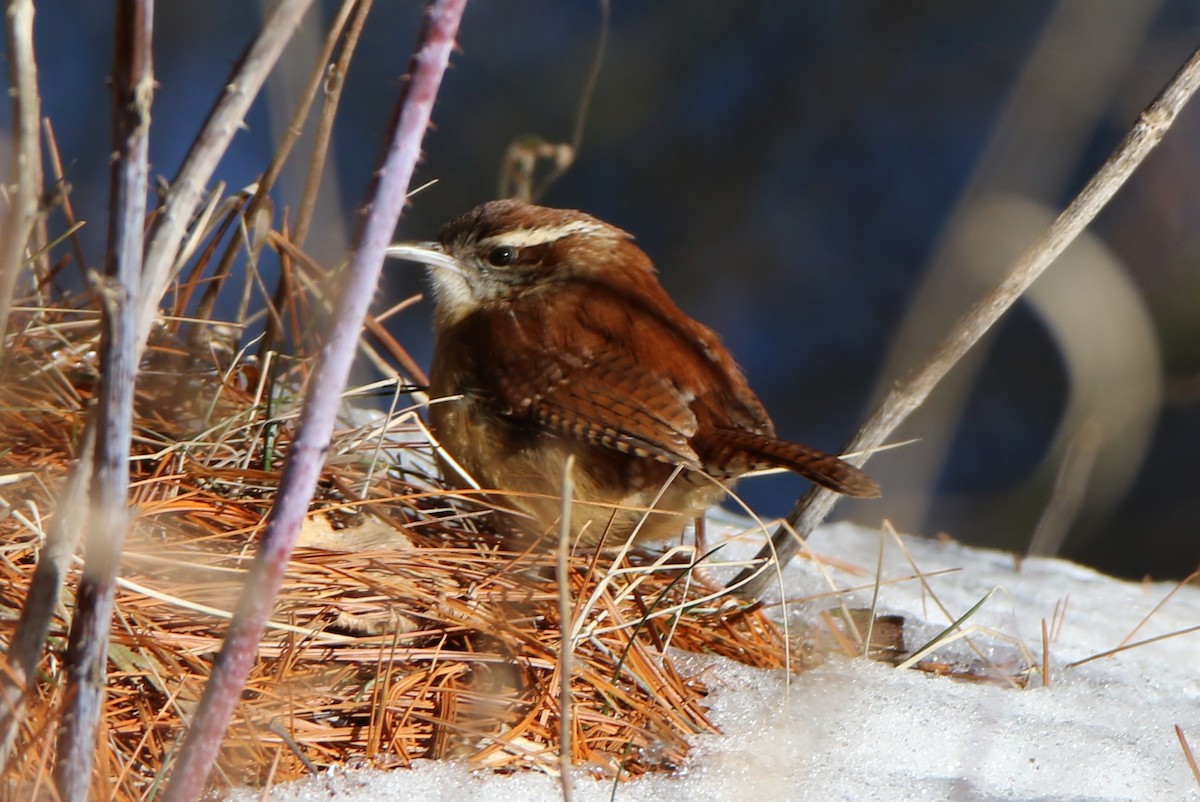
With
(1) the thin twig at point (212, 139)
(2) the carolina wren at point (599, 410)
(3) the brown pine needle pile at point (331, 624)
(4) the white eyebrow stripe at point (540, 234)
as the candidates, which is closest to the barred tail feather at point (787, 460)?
(2) the carolina wren at point (599, 410)

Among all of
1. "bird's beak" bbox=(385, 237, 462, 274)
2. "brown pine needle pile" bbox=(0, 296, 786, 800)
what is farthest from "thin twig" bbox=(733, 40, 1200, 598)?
"bird's beak" bbox=(385, 237, 462, 274)

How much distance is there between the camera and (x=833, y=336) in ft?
19.1

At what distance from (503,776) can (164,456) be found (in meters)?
0.96

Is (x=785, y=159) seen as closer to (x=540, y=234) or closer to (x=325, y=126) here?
(x=540, y=234)

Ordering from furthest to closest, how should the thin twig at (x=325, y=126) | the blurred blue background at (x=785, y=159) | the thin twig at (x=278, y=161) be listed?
the blurred blue background at (x=785, y=159), the thin twig at (x=325, y=126), the thin twig at (x=278, y=161)

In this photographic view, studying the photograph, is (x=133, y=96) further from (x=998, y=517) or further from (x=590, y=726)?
(x=998, y=517)

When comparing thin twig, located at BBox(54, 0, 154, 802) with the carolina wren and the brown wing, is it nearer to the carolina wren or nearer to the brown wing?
the carolina wren

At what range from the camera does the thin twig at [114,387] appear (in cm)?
117

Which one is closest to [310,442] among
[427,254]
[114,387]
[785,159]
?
[114,387]

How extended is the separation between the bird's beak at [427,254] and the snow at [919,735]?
1204 millimetres

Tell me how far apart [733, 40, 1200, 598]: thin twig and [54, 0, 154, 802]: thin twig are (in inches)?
49.9

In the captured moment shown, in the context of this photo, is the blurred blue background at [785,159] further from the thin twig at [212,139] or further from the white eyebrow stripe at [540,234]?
the thin twig at [212,139]

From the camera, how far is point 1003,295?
2148 millimetres

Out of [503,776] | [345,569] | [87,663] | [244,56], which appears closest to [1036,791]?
[503,776]
